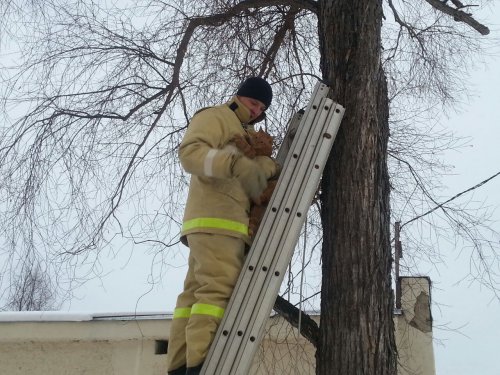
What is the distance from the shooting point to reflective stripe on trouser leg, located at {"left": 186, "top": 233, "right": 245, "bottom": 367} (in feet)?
8.27

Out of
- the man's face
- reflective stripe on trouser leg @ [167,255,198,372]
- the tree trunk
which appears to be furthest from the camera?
the man's face

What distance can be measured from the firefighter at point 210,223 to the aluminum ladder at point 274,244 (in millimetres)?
65

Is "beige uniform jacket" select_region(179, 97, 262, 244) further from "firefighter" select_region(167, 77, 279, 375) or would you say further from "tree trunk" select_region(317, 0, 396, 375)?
"tree trunk" select_region(317, 0, 396, 375)

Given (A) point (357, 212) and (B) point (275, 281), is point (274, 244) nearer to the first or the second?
(B) point (275, 281)

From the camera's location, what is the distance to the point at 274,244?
8.70 feet

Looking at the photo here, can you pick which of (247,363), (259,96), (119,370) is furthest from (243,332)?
(119,370)

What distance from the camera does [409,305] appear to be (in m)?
6.59

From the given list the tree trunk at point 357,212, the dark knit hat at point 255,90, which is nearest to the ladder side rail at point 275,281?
the tree trunk at point 357,212

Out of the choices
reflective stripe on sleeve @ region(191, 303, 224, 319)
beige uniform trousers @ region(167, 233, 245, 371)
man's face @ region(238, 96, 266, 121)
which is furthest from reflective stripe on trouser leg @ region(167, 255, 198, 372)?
man's face @ region(238, 96, 266, 121)

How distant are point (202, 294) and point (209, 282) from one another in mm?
61

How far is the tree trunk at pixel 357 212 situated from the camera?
112 inches

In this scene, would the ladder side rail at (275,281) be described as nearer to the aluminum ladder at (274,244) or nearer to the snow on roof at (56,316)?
the aluminum ladder at (274,244)

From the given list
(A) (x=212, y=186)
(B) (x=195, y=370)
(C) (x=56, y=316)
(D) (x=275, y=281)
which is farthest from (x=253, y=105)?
(C) (x=56, y=316)

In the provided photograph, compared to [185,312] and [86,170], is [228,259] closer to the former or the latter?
[185,312]
